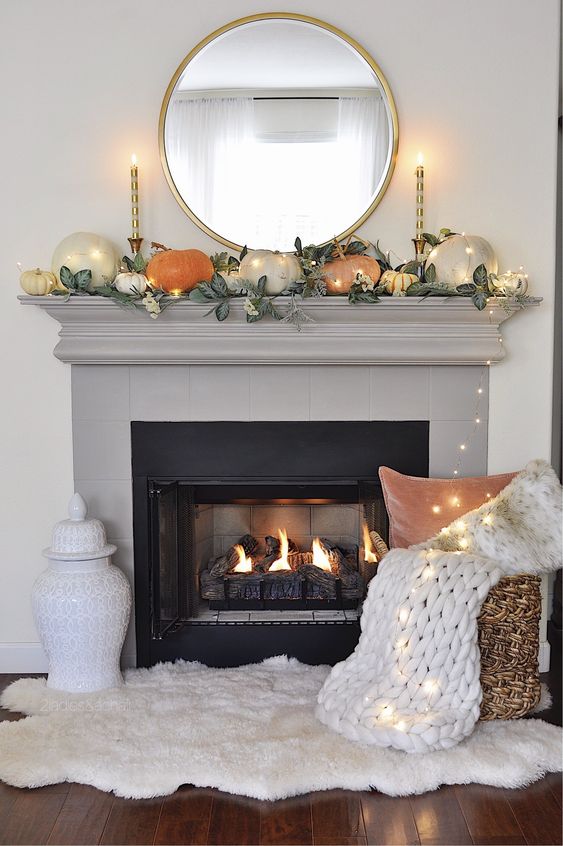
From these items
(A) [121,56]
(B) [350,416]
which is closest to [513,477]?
(B) [350,416]

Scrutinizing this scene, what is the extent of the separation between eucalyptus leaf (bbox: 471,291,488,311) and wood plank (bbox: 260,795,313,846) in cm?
148

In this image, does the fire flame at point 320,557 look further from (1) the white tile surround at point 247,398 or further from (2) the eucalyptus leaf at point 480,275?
(2) the eucalyptus leaf at point 480,275

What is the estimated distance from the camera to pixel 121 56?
2.77 metres

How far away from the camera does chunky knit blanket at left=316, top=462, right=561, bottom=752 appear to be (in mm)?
2164

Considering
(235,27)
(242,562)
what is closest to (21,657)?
(242,562)

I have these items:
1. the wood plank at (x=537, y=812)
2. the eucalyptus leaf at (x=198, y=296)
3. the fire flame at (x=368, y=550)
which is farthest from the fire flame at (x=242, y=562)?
the wood plank at (x=537, y=812)

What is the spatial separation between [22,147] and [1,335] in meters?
0.63

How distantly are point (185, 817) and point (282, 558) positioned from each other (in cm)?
129

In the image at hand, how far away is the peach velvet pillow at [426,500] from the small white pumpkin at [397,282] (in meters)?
0.57

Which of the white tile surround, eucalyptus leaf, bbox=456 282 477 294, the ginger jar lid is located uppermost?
eucalyptus leaf, bbox=456 282 477 294

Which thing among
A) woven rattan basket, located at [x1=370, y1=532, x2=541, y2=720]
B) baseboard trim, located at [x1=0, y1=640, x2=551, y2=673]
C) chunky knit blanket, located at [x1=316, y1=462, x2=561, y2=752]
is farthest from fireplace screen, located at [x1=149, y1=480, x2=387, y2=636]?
woven rattan basket, located at [x1=370, y1=532, x2=541, y2=720]

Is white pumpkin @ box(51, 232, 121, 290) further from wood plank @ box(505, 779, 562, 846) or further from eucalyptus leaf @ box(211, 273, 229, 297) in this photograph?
wood plank @ box(505, 779, 562, 846)

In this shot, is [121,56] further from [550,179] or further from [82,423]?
[550,179]

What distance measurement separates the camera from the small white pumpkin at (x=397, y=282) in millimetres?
2615
